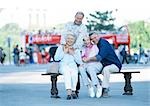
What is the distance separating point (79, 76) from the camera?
15.1 metres

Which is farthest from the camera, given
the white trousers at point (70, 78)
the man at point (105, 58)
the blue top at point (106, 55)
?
the blue top at point (106, 55)

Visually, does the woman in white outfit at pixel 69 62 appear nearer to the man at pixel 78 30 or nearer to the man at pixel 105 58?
the man at pixel 78 30

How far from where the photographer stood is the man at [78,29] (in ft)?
47.7

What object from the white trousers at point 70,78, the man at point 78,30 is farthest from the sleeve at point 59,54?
the white trousers at point 70,78

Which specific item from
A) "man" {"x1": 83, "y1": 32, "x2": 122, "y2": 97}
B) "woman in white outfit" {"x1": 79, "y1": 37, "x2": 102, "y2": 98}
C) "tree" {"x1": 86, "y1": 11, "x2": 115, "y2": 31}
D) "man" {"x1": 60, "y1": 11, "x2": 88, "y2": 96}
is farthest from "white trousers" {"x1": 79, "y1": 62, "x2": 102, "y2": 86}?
"tree" {"x1": 86, "y1": 11, "x2": 115, "y2": 31}

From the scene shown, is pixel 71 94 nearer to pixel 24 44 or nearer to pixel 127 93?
pixel 127 93

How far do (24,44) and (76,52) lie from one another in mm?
53885

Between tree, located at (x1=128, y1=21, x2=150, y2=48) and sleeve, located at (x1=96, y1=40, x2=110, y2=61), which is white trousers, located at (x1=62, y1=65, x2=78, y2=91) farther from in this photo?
tree, located at (x1=128, y1=21, x2=150, y2=48)

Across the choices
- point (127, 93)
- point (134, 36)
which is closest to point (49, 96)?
point (127, 93)

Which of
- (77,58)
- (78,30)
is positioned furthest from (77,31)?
(77,58)

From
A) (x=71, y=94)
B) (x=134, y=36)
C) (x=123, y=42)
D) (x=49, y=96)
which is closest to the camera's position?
(x=71, y=94)

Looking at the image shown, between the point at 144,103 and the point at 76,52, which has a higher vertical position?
the point at 76,52

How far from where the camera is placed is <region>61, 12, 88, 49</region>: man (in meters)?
14.5

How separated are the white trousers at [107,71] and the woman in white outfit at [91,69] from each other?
13cm
